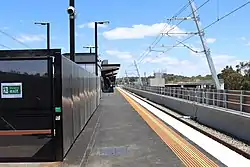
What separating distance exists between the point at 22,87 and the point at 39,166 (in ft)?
6.20

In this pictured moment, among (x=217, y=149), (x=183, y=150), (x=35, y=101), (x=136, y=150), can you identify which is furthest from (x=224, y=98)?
(x=35, y=101)

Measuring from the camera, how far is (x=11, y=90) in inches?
364

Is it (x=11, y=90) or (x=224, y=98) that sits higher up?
(x=11, y=90)

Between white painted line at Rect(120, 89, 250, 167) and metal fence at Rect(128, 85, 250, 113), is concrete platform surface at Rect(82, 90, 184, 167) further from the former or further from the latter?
metal fence at Rect(128, 85, 250, 113)

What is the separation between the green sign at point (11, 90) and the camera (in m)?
9.21

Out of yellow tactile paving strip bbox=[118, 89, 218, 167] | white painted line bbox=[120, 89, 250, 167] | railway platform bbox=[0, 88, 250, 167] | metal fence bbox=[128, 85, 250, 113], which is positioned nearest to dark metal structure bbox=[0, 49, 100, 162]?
railway platform bbox=[0, 88, 250, 167]

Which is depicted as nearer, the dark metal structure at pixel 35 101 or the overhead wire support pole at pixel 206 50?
the dark metal structure at pixel 35 101

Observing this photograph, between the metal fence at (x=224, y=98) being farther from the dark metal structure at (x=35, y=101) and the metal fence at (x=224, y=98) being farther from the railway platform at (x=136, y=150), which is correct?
the dark metal structure at (x=35, y=101)

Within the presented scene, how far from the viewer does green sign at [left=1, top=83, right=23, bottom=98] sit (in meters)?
9.21

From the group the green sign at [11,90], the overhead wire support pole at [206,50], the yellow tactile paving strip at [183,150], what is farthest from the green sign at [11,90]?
the overhead wire support pole at [206,50]

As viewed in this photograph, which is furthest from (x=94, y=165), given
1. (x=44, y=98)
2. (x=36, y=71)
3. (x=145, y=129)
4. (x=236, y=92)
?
(x=236, y=92)

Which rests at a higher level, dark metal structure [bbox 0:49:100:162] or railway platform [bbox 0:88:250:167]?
dark metal structure [bbox 0:49:100:162]

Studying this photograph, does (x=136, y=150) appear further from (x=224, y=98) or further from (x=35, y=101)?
(x=224, y=98)

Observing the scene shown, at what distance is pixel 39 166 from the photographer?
8422 millimetres
